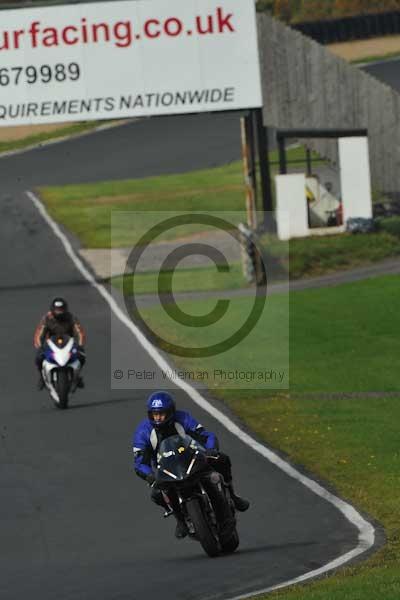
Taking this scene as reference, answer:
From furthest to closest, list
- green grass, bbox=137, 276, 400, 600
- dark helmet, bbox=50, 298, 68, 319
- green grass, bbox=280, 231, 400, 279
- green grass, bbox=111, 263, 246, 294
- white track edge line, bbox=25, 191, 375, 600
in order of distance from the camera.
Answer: green grass, bbox=280, 231, 400, 279 < green grass, bbox=111, 263, 246, 294 < dark helmet, bbox=50, 298, 68, 319 < green grass, bbox=137, 276, 400, 600 < white track edge line, bbox=25, 191, 375, 600

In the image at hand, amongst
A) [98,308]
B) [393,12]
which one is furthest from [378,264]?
[393,12]

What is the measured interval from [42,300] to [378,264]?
10.1 metres

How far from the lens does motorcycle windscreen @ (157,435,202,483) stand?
13.3m

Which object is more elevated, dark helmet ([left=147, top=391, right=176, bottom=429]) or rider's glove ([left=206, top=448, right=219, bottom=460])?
dark helmet ([left=147, top=391, right=176, bottom=429])

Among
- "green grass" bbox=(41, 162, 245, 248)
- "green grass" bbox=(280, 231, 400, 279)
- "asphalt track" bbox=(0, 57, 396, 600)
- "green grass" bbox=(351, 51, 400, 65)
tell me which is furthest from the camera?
"green grass" bbox=(351, 51, 400, 65)

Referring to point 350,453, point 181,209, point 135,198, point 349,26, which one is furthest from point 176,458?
point 349,26

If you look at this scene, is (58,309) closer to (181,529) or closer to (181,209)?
(181,529)

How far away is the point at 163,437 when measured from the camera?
14016mm

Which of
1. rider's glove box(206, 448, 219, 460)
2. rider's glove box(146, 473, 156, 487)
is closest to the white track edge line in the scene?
rider's glove box(206, 448, 219, 460)

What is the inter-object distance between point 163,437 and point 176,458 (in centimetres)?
63

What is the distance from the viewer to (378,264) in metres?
43.2

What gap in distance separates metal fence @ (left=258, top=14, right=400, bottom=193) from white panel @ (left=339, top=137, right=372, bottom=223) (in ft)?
2.43

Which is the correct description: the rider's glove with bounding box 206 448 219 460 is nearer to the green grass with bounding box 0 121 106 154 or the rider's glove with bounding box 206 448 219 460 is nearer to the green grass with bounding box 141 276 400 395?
the green grass with bounding box 141 276 400 395

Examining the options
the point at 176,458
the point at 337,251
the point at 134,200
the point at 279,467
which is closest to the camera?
the point at 176,458
